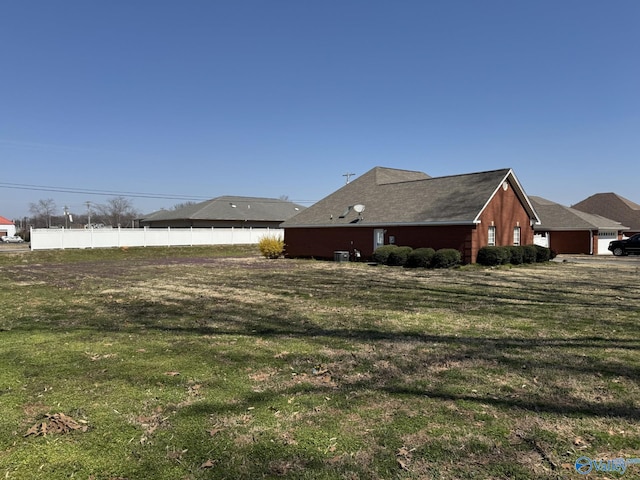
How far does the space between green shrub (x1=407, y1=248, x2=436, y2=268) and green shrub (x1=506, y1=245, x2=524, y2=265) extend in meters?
4.70

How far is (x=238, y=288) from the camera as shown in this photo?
14.3m

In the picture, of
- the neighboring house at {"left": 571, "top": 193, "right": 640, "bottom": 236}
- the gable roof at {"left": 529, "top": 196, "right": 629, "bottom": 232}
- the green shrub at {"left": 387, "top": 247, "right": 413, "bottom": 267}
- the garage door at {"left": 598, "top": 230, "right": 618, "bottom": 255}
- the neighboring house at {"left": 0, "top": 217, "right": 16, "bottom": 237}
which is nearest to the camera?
the green shrub at {"left": 387, "top": 247, "right": 413, "bottom": 267}

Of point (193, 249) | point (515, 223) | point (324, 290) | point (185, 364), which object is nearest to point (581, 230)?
point (515, 223)

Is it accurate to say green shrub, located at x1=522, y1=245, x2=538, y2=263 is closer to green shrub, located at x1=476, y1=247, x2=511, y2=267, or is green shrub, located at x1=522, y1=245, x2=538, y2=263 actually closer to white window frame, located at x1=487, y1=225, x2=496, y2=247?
white window frame, located at x1=487, y1=225, x2=496, y2=247

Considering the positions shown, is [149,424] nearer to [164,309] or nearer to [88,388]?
[88,388]

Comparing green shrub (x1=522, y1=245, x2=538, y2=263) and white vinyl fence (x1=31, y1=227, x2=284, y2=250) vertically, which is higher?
white vinyl fence (x1=31, y1=227, x2=284, y2=250)

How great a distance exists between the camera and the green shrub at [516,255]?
942 inches

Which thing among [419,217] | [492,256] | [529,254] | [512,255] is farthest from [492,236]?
[419,217]

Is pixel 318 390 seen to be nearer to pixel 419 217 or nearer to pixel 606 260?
pixel 419 217

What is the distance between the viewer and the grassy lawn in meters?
3.53

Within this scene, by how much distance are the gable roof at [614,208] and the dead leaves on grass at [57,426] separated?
58600 millimetres

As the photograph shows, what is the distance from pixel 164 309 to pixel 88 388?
17.9ft

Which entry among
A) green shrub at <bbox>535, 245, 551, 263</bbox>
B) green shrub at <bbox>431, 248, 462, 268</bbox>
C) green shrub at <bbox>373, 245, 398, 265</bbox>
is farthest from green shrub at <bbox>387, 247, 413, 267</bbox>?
green shrub at <bbox>535, 245, 551, 263</bbox>

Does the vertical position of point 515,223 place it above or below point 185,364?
above
